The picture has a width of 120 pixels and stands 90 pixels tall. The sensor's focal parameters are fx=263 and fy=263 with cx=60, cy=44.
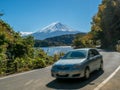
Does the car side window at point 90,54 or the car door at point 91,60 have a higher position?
the car side window at point 90,54

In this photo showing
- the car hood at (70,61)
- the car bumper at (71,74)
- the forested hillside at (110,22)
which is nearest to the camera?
the car bumper at (71,74)

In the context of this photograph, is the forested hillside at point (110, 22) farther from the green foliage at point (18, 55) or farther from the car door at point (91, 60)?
the car door at point (91, 60)

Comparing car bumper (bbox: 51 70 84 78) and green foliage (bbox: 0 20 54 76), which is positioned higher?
green foliage (bbox: 0 20 54 76)

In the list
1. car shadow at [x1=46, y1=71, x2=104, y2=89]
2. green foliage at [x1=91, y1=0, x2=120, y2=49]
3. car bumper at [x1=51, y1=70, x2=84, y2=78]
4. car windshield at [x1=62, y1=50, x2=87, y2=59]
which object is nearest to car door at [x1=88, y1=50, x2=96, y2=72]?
car windshield at [x1=62, y1=50, x2=87, y2=59]

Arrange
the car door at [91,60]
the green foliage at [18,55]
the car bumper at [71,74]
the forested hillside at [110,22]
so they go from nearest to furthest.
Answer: the car bumper at [71,74], the car door at [91,60], the green foliage at [18,55], the forested hillside at [110,22]

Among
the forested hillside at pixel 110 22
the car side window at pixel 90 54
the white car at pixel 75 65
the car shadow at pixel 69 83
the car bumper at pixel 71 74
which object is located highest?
the forested hillside at pixel 110 22

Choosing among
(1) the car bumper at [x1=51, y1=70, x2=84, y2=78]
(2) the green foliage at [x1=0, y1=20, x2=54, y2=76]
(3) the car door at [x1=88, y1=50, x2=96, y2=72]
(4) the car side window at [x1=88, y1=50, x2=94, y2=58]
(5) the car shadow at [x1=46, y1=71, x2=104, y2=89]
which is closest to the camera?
(5) the car shadow at [x1=46, y1=71, x2=104, y2=89]

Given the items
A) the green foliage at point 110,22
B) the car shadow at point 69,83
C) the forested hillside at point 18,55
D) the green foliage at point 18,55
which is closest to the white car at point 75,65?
the car shadow at point 69,83

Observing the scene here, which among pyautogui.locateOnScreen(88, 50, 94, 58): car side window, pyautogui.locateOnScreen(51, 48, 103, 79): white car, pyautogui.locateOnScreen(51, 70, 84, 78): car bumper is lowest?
pyautogui.locateOnScreen(51, 70, 84, 78): car bumper

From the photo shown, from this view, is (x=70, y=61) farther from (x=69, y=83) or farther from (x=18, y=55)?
(x=18, y=55)

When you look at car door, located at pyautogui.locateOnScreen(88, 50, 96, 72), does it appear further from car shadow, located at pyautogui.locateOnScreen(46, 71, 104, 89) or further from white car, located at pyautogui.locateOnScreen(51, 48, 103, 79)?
car shadow, located at pyautogui.locateOnScreen(46, 71, 104, 89)

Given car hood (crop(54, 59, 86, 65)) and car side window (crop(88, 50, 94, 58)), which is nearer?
car hood (crop(54, 59, 86, 65))

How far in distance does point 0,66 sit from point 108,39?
4398 cm

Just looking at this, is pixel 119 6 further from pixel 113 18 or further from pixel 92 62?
pixel 92 62
